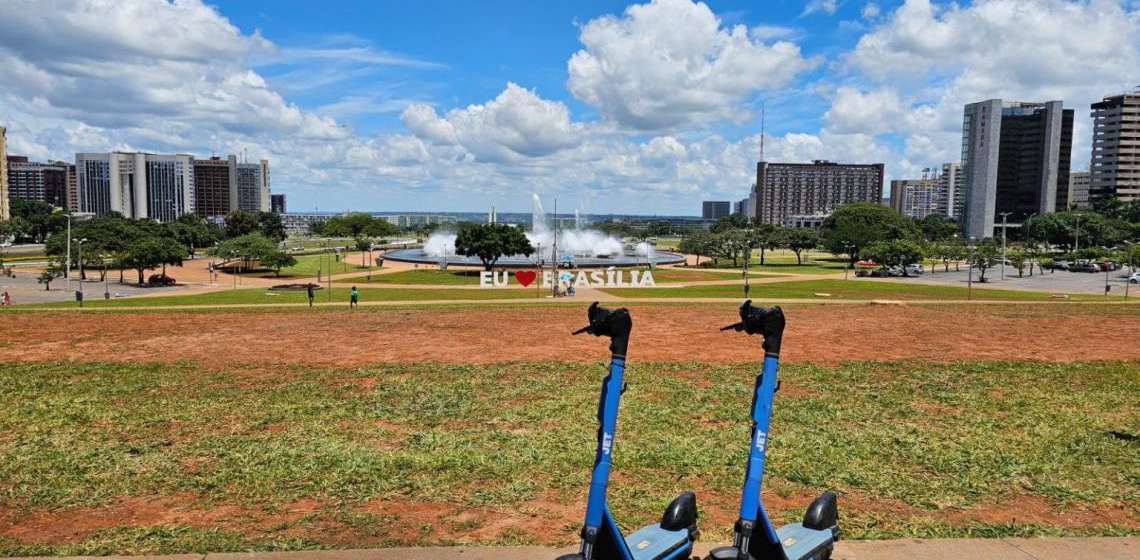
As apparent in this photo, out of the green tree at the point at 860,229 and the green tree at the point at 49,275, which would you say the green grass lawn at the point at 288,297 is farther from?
the green tree at the point at 860,229

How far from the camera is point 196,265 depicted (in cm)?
9869

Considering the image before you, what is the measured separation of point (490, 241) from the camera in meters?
81.2

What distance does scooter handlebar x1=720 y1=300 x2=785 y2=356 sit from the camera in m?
5.34

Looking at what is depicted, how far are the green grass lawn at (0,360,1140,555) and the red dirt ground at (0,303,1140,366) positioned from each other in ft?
12.5

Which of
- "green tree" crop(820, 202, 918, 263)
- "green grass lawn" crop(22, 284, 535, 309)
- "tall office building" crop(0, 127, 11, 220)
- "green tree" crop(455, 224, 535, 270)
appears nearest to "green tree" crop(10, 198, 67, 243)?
"tall office building" crop(0, 127, 11, 220)

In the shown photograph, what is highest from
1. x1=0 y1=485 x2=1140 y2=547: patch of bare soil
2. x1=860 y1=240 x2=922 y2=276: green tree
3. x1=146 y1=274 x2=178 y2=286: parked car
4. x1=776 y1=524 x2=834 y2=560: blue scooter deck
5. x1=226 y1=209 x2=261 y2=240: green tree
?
x1=226 y1=209 x2=261 y2=240: green tree

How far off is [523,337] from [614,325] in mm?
21984

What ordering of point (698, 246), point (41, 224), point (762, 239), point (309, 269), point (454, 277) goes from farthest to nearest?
point (41, 224) → point (698, 246) → point (762, 239) → point (309, 269) → point (454, 277)

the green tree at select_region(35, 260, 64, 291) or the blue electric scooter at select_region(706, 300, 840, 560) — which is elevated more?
the blue electric scooter at select_region(706, 300, 840, 560)

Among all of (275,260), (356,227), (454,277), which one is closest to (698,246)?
(454,277)

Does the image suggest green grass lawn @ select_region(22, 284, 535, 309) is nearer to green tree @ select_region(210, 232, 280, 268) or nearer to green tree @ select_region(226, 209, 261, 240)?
green tree @ select_region(210, 232, 280, 268)

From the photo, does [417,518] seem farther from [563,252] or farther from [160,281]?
[563,252]

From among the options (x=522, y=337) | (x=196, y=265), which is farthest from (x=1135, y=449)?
(x=196, y=265)

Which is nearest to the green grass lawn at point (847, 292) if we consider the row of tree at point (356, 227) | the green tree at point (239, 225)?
the green tree at point (239, 225)
